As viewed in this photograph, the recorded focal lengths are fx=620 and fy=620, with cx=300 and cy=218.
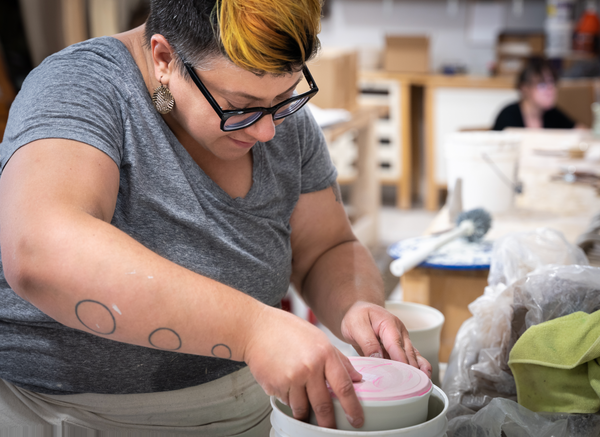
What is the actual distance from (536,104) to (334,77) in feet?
5.07

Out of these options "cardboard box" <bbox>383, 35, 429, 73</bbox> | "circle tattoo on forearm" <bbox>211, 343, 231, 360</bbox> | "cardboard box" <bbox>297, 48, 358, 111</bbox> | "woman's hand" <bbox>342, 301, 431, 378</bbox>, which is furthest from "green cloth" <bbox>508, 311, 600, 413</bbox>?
"cardboard box" <bbox>383, 35, 429, 73</bbox>

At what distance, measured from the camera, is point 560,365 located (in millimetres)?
846

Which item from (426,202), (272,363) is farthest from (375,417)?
(426,202)

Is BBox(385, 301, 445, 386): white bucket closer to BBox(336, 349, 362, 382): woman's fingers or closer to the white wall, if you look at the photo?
BBox(336, 349, 362, 382): woman's fingers

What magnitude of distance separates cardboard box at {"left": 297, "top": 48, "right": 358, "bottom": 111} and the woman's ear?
7.39 ft

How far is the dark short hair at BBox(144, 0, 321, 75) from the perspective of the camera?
816mm

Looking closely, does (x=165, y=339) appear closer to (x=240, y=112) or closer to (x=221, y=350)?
(x=221, y=350)

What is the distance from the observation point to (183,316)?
2.29 feet

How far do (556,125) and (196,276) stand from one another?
3.87 m

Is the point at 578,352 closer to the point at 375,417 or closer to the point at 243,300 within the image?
the point at 375,417

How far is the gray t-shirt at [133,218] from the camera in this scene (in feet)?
2.76

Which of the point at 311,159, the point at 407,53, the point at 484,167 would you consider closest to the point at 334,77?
the point at 484,167

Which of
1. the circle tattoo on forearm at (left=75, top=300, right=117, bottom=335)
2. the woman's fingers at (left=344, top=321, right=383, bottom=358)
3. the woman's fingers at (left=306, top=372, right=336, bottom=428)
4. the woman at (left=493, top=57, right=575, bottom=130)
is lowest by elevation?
the woman at (left=493, top=57, right=575, bottom=130)

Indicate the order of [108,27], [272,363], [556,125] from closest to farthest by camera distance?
[272,363] < [108,27] < [556,125]
